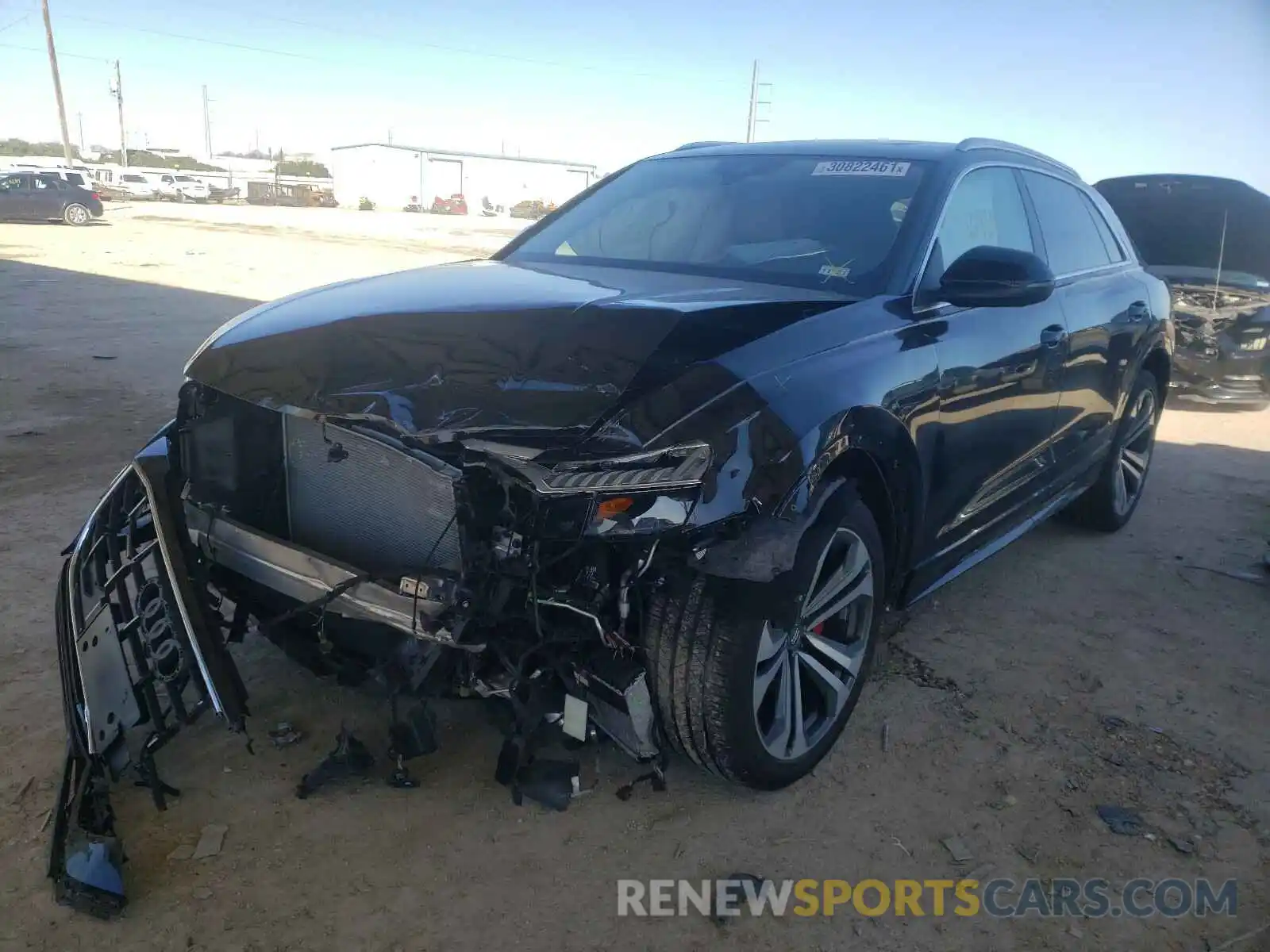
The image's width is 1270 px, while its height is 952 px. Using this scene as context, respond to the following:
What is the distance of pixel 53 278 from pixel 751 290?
15.2 meters

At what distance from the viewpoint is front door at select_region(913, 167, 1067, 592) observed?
3.09m

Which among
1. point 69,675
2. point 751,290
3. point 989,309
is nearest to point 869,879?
point 751,290

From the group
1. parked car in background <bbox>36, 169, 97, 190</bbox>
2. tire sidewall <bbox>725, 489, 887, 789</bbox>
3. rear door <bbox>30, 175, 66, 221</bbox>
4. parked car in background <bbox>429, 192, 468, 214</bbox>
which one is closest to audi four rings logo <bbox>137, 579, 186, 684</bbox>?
tire sidewall <bbox>725, 489, 887, 789</bbox>

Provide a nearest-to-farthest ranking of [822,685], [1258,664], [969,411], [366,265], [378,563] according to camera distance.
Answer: [378,563] → [822,685] → [969,411] → [1258,664] → [366,265]

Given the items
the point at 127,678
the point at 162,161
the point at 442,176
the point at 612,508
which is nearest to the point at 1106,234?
the point at 612,508

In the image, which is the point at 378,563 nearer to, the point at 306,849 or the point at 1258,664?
the point at 306,849

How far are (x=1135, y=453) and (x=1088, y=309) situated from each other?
160 centimetres

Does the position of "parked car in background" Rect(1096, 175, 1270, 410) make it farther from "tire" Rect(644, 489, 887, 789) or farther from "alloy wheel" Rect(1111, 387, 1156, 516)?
"tire" Rect(644, 489, 887, 789)

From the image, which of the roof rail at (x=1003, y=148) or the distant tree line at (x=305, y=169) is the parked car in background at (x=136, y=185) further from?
the roof rail at (x=1003, y=148)

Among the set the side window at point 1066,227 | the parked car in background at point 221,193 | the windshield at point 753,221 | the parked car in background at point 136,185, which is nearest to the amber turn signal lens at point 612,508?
the windshield at point 753,221

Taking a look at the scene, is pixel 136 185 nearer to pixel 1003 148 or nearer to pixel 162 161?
pixel 162 161

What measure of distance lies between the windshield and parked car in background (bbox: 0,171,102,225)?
27.7m

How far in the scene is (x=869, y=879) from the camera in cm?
244

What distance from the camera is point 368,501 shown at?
257cm
